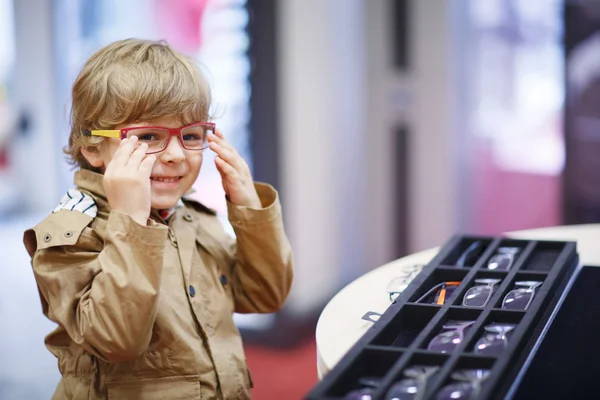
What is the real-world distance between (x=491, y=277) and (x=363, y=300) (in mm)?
237

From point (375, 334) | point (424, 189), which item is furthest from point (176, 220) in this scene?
point (424, 189)

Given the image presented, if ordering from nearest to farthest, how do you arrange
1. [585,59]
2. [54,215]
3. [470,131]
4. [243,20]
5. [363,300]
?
[54,215]
[363,300]
[243,20]
[585,59]
[470,131]

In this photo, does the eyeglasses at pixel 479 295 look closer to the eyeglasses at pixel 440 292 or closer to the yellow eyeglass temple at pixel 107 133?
the eyeglasses at pixel 440 292

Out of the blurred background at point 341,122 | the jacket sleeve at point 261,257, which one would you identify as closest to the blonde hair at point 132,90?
the jacket sleeve at point 261,257

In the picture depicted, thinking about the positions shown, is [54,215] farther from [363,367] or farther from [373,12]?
[373,12]

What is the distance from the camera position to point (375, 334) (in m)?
1.11

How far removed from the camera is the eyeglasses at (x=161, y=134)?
4.51 feet

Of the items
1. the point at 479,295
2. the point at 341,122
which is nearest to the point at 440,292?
the point at 479,295

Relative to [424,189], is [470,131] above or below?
above

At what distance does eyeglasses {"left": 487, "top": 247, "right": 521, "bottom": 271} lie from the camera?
1.45 metres

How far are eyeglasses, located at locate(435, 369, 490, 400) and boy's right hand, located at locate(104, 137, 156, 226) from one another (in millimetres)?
577

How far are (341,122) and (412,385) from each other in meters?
2.94

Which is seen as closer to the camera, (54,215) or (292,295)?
(54,215)

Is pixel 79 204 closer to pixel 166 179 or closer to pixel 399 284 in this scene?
pixel 166 179
